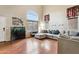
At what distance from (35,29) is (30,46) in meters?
0.42

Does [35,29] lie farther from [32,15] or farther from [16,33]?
[16,33]

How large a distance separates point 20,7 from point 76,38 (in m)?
1.40

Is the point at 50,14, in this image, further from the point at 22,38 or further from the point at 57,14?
the point at 22,38

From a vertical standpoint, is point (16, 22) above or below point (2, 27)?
above

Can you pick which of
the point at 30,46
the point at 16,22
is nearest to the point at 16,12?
the point at 16,22

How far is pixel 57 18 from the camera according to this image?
2.80 meters

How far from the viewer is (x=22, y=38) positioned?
2771mm

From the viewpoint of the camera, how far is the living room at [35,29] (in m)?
2.58

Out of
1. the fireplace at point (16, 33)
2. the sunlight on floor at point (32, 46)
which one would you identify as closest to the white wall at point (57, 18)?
the sunlight on floor at point (32, 46)

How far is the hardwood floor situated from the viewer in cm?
252

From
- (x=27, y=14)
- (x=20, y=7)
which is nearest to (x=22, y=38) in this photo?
(x=27, y=14)

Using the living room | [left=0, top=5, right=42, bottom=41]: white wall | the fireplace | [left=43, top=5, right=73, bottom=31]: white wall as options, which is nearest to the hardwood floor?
the living room
